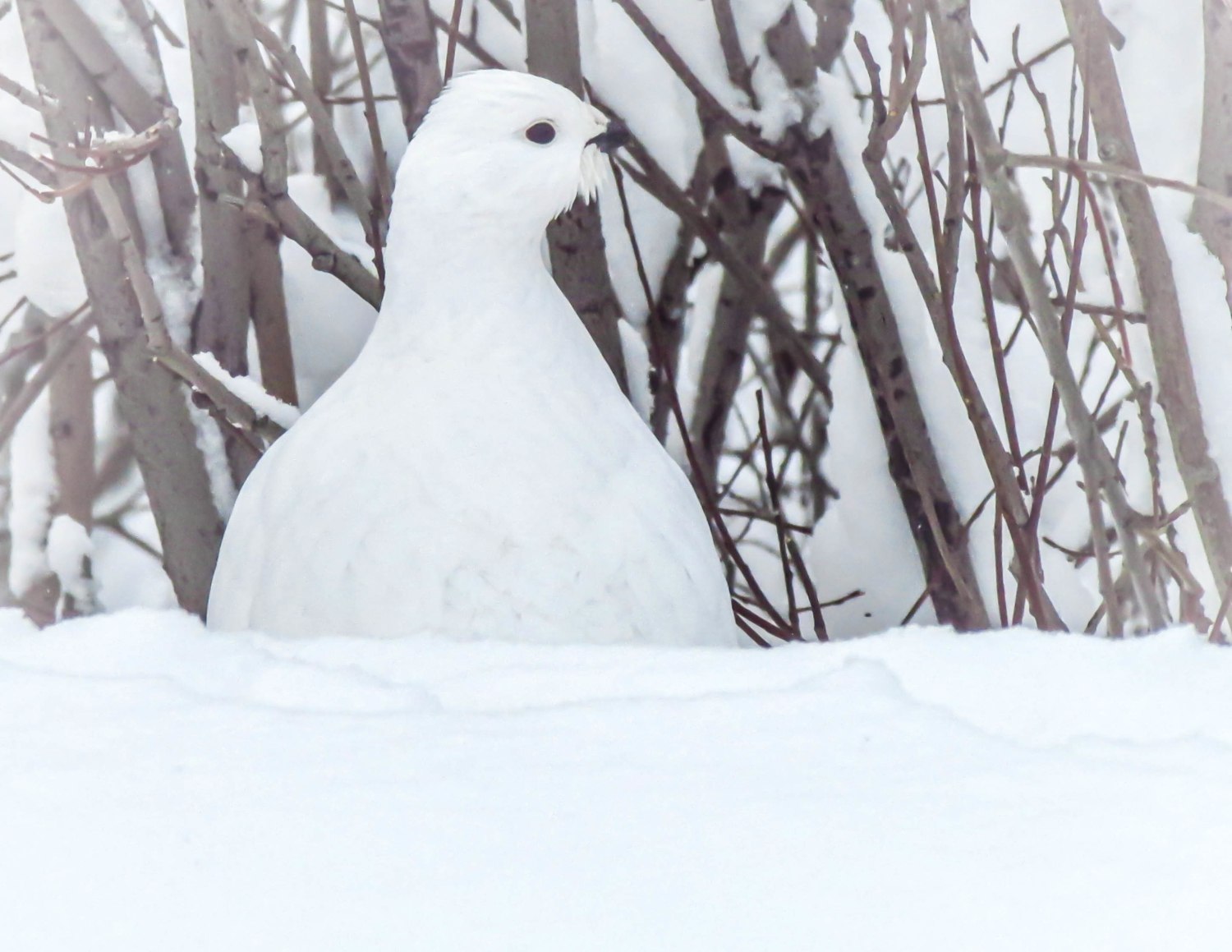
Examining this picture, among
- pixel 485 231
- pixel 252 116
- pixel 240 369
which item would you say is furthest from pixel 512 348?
pixel 252 116

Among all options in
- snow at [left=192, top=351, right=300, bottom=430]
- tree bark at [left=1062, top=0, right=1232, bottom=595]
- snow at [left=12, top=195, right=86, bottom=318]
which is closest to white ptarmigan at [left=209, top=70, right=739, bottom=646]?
snow at [left=192, top=351, right=300, bottom=430]

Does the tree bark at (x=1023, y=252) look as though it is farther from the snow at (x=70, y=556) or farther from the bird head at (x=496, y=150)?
the snow at (x=70, y=556)

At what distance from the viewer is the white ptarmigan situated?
1.36 meters

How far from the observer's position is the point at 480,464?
1397mm

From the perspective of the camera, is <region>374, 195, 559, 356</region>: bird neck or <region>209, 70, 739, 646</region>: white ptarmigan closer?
<region>209, 70, 739, 646</region>: white ptarmigan

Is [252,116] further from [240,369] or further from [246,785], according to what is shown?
[246,785]

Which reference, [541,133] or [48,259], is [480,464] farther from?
[48,259]

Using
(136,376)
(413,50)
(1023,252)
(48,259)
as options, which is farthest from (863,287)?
(48,259)

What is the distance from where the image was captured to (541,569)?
53.8 inches

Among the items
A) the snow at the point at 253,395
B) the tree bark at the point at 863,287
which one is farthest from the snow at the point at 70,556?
the tree bark at the point at 863,287

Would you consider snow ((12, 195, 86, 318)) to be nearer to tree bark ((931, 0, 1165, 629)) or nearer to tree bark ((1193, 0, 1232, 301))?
tree bark ((931, 0, 1165, 629))

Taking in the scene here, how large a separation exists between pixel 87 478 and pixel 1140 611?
1.70 metres

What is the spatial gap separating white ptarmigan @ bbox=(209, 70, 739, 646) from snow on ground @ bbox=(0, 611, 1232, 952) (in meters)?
0.32

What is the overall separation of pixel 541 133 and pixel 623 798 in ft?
3.33
